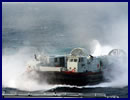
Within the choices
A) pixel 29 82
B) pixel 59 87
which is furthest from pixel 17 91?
pixel 59 87

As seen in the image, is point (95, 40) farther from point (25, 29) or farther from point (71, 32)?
point (25, 29)

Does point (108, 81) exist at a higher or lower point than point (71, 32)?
lower

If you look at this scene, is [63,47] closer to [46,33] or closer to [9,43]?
[46,33]

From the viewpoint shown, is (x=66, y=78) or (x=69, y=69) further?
(x=69, y=69)

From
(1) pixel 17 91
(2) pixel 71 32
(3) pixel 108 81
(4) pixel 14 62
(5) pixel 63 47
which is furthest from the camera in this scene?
(2) pixel 71 32

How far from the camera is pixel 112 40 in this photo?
35.7 m

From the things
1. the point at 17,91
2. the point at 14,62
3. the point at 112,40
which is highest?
the point at 112,40

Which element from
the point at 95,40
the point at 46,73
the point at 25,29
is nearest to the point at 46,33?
the point at 25,29

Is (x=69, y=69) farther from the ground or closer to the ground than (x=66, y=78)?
farther from the ground

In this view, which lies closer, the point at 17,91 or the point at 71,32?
the point at 17,91

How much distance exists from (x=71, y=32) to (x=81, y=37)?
1.49 metres

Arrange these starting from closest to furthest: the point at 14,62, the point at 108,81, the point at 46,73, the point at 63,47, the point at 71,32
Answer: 1. the point at 46,73
2. the point at 108,81
3. the point at 14,62
4. the point at 63,47
5. the point at 71,32

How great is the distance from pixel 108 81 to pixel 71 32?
34.5ft

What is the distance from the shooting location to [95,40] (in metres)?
37.4
